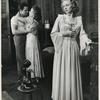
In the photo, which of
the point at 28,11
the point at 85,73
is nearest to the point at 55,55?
the point at 85,73

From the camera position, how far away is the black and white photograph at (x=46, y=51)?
1326 mm

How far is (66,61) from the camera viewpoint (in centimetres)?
133

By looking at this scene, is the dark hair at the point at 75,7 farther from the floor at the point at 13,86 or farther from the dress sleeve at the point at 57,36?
the floor at the point at 13,86

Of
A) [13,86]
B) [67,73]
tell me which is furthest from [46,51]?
[13,86]

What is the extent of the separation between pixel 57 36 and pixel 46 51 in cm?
12

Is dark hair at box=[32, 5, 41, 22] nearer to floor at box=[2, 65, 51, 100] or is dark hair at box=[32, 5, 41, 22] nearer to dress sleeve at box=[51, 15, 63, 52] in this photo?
dress sleeve at box=[51, 15, 63, 52]

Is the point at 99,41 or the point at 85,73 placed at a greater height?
the point at 99,41

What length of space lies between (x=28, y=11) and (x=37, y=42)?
213mm

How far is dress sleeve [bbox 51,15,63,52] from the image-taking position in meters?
1.34

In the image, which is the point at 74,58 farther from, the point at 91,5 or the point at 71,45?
the point at 91,5

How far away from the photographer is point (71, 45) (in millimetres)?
1340

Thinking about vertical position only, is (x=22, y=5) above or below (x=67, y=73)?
above

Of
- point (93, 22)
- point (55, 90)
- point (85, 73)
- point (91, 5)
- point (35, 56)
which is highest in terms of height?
point (91, 5)

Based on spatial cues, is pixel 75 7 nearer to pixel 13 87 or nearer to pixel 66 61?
pixel 66 61
